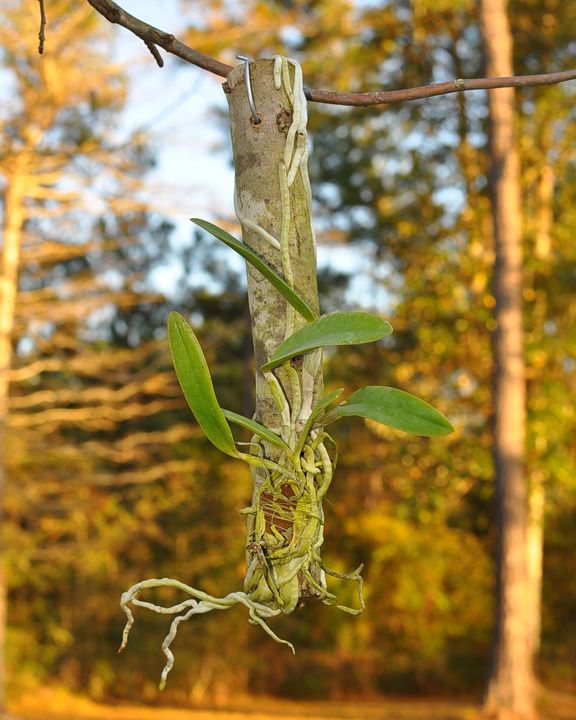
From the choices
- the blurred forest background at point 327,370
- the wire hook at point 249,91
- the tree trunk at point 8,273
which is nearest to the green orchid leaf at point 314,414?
the wire hook at point 249,91

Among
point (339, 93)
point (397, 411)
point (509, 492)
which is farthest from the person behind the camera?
point (509, 492)

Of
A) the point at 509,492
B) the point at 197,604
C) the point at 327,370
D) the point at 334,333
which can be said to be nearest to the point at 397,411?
the point at 334,333

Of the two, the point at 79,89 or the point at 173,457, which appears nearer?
the point at 79,89

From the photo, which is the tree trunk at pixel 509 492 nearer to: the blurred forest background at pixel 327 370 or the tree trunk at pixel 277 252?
the blurred forest background at pixel 327 370

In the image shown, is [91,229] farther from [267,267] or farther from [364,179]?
[267,267]

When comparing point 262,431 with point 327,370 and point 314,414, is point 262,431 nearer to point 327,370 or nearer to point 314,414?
point 314,414

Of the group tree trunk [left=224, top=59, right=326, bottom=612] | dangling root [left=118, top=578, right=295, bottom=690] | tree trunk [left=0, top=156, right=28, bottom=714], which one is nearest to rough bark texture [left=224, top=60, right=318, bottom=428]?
tree trunk [left=224, top=59, right=326, bottom=612]

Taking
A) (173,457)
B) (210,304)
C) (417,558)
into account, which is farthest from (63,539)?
(417,558)
